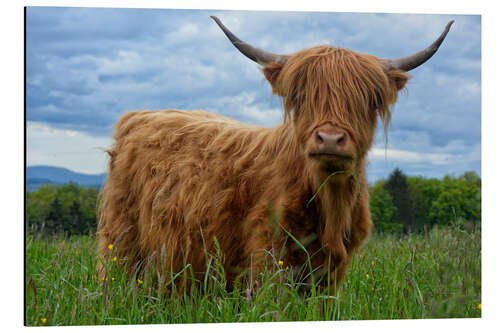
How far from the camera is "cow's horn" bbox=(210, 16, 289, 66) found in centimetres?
312

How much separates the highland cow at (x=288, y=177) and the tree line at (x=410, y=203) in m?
0.46

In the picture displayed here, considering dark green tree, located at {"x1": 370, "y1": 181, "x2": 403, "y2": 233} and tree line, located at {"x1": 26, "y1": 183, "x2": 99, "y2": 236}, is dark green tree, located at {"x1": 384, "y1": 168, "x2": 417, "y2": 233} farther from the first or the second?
tree line, located at {"x1": 26, "y1": 183, "x2": 99, "y2": 236}

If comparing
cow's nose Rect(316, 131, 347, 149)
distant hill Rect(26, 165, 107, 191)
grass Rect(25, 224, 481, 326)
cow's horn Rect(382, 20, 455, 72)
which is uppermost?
cow's horn Rect(382, 20, 455, 72)

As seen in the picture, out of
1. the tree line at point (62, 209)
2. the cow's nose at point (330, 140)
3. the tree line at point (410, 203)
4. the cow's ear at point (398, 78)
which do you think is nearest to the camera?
the cow's nose at point (330, 140)

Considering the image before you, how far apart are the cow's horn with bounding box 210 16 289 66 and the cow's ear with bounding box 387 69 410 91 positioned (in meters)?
0.60

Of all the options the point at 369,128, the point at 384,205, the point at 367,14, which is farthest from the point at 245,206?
the point at 367,14

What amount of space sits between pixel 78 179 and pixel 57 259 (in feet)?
1.75

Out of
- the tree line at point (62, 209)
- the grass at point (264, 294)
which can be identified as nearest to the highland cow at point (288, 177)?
the grass at point (264, 294)

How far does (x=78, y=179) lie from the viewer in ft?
11.4

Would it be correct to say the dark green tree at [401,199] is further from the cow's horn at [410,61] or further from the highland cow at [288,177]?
the cow's horn at [410,61]

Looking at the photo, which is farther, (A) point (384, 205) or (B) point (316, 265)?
(A) point (384, 205)

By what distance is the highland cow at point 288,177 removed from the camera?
2.87m

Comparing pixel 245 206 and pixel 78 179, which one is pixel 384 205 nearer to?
pixel 245 206

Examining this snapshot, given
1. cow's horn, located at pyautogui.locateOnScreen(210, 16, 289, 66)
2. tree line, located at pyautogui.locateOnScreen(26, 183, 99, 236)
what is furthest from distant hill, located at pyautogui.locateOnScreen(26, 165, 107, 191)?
cow's horn, located at pyautogui.locateOnScreen(210, 16, 289, 66)
